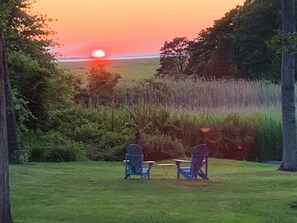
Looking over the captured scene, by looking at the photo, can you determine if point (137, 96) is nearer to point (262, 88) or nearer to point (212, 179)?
point (262, 88)

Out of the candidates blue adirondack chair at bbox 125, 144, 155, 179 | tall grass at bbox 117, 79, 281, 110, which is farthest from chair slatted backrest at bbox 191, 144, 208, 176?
tall grass at bbox 117, 79, 281, 110

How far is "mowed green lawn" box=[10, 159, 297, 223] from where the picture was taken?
32.2 feet

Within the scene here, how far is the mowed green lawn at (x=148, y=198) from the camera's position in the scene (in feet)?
32.2

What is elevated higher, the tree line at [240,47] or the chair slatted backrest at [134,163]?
the tree line at [240,47]

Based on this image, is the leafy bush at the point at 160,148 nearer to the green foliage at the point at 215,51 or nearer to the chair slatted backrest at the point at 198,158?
the chair slatted backrest at the point at 198,158

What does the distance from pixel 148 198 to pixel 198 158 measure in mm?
3735

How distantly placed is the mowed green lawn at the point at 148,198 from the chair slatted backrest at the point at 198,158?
0.40 m

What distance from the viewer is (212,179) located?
15.2 m

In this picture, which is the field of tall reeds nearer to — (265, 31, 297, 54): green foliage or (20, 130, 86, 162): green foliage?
(20, 130, 86, 162): green foliage

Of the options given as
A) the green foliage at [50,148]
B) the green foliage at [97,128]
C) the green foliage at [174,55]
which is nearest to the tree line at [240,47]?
the green foliage at [174,55]

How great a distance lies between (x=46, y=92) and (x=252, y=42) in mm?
23597

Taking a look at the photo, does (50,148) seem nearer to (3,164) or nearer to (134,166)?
(134,166)

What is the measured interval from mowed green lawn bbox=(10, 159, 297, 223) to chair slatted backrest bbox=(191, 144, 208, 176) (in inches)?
15.6

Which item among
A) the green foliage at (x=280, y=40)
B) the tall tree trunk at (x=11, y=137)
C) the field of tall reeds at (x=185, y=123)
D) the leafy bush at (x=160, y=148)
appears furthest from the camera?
the field of tall reeds at (x=185, y=123)
